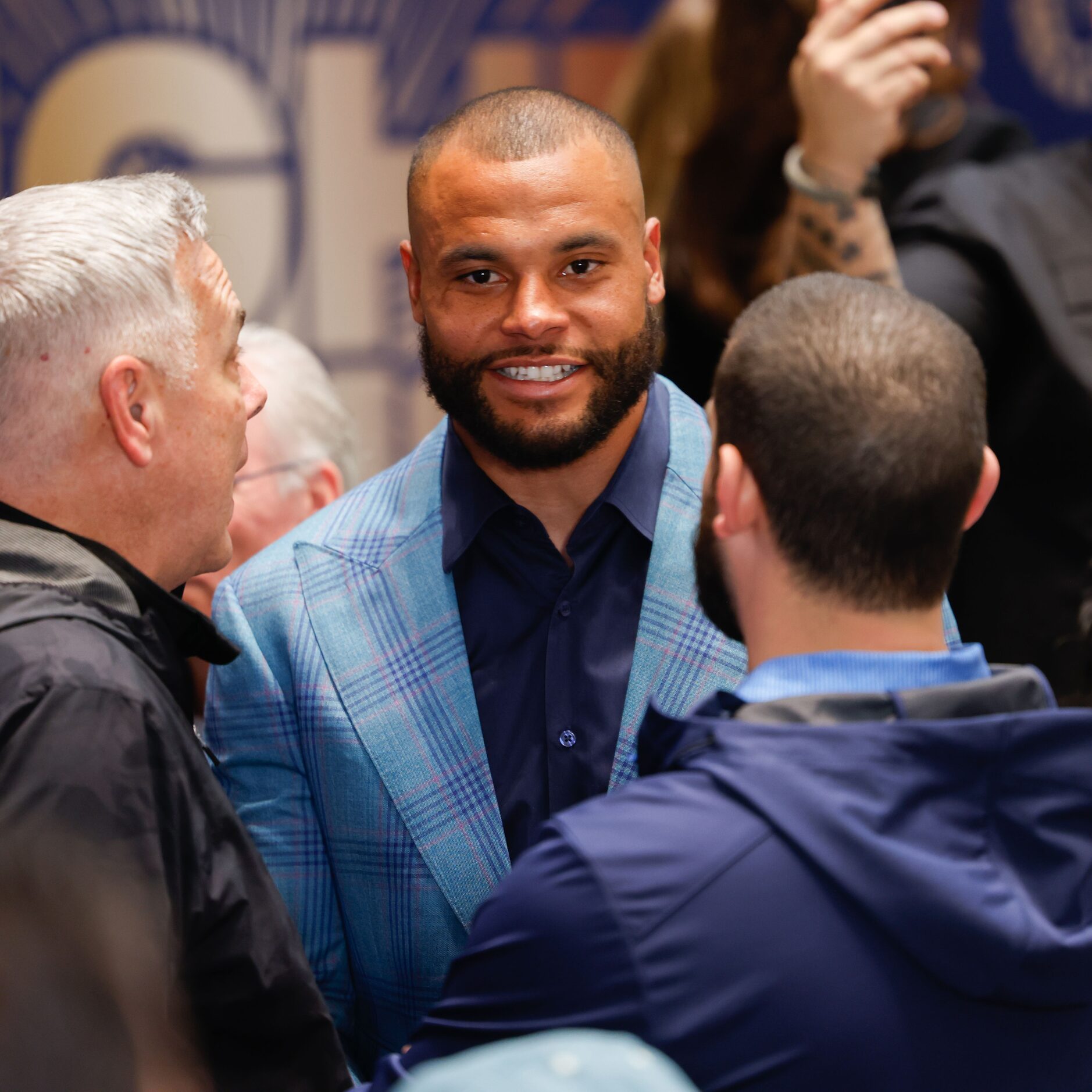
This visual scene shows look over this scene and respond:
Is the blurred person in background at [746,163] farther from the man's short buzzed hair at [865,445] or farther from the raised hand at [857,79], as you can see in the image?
the man's short buzzed hair at [865,445]

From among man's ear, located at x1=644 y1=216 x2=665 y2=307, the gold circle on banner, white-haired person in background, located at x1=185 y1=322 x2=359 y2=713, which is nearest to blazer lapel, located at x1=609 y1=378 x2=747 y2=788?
man's ear, located at x1=644 y1=216 x2=665 y2=307

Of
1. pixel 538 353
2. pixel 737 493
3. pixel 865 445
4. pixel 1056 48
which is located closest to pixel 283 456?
pixel 538 353

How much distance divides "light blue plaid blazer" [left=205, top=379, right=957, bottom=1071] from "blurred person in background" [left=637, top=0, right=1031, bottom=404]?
111 cm

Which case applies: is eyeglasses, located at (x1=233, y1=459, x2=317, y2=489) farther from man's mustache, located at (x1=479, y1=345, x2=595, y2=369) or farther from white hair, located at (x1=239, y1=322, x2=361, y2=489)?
man's mustache, located at (x1=479, y1=345, x2=595, y2=369)

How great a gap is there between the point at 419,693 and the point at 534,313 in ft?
1.65

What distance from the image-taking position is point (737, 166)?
10.1 ft

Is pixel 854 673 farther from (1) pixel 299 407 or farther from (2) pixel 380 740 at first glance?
(1) pixel 299 407

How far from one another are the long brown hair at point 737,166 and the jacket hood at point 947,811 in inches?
70.3

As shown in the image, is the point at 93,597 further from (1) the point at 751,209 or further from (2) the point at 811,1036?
(1) the point at 751,209

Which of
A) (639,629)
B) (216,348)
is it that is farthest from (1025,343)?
(216,348)

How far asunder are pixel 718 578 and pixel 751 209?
5.74 ft

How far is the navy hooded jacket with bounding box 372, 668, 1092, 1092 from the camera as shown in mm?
1242

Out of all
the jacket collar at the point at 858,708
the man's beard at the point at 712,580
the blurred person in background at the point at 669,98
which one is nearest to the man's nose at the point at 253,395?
the man's beard at the point at 712,580

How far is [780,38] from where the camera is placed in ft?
9.84
